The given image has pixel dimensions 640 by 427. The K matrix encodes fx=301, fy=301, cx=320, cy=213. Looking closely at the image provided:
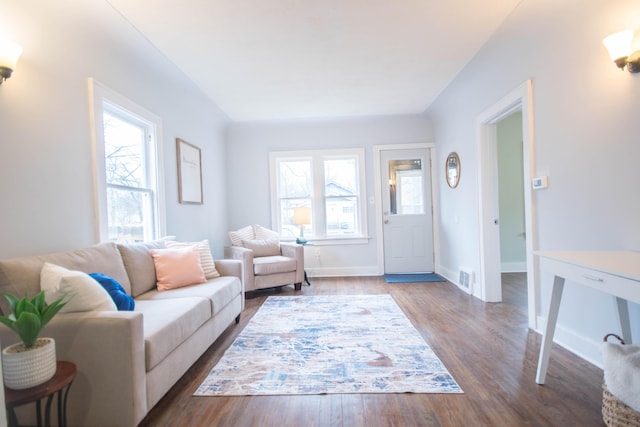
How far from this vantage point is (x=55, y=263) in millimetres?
1692

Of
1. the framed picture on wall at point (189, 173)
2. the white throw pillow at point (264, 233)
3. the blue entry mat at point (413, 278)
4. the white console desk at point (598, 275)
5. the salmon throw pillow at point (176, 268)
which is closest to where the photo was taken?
the white console desk at point (598, 275)

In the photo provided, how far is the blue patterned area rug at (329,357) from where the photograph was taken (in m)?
1.81

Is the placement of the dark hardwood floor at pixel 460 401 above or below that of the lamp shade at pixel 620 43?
below

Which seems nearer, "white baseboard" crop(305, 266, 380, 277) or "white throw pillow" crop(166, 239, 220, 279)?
"white throw pillow" crop(166, 239, 220, 279)

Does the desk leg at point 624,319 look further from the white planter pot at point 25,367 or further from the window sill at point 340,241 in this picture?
the window sill at point 340,241

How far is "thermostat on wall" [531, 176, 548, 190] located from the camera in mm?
2324

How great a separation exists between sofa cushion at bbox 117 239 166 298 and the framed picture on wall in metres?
1.09

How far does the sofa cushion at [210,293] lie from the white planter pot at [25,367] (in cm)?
105

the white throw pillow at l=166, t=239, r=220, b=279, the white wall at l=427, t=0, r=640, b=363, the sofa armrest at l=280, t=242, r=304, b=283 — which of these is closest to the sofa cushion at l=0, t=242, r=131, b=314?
the white throw pillow at l=166, t=239, r=220, b=279

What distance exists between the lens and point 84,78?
219 cm

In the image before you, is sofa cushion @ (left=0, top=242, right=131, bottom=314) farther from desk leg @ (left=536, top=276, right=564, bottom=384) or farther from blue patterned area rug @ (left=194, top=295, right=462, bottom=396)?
desk leg @ (left=536, top=276, right=564, bottom=384)

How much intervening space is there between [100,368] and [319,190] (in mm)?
3844

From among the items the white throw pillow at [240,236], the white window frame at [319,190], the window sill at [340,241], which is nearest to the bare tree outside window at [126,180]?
the white throw pillow at [240,236]

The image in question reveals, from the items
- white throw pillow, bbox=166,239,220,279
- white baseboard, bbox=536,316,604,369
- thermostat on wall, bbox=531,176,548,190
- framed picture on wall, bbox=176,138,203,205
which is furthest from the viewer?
framed picture on wall, bbox=176,138,203,205
